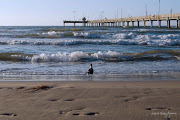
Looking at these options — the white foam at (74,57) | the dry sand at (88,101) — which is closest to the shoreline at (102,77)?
the dry sand at (88,101)

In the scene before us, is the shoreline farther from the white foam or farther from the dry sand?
the white foam

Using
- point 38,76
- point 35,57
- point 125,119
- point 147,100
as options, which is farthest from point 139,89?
point 35,57

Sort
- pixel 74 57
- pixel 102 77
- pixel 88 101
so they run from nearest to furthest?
pixel 88 101 < pixel 102 77 < pixel 74 57

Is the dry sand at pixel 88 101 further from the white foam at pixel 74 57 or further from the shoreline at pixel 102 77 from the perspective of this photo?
the white foam at pixel 74 57

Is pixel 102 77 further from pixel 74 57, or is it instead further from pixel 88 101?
pixel 74 57

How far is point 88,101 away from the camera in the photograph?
436 centimetres

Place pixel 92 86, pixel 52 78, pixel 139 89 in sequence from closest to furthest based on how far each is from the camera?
pixel 139 89 → pixel 92 86 → pixel 52 78

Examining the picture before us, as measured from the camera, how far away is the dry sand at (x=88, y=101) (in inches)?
143

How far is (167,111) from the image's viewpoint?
3.79 meters

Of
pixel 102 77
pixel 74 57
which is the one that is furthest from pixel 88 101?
pixel 74 57

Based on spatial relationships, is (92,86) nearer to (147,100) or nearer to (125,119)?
(147,100)

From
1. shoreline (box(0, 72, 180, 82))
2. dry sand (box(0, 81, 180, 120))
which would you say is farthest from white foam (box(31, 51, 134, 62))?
dry sand (box(0, 81, 180, 120))

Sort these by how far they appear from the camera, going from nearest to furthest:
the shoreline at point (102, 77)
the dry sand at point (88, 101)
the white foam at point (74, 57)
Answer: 1. the dry sand at point (88, 101)
2. the shoreline at point (102, 77)
3. the white foam at point (74, 57)

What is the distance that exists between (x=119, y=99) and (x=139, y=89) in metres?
1.04
